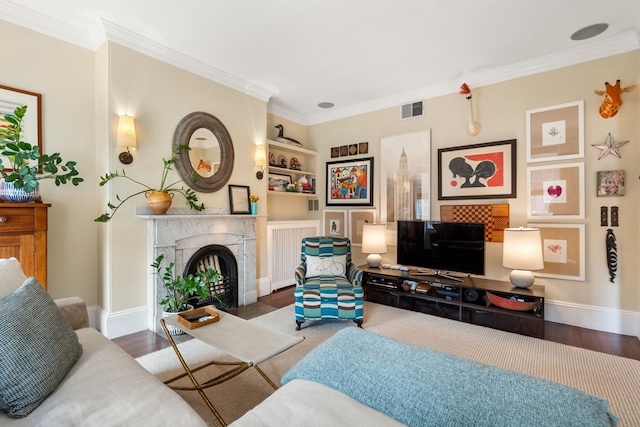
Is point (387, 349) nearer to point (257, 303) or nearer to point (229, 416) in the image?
point (229, 416)

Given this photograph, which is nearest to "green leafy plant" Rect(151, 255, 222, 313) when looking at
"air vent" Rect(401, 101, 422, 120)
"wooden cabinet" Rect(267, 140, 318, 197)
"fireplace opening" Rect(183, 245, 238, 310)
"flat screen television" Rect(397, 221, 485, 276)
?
"fireplace opening" Rect(183, 245, 238, 310)

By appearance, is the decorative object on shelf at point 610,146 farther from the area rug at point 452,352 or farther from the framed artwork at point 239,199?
the framed artwork at point 239,199

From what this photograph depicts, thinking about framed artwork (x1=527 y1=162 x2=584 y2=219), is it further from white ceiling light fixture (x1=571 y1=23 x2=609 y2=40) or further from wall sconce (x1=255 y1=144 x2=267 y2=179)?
wall sconce (x1=255 y1=144 x2=267 y2=179)

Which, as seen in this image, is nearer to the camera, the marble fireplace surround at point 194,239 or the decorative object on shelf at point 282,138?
the marble fireplace surround at point 194,239

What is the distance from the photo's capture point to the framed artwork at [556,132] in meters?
3.07

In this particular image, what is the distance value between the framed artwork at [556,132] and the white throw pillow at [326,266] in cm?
242

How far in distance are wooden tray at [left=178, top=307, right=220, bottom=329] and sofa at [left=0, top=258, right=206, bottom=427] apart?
0.52 meters

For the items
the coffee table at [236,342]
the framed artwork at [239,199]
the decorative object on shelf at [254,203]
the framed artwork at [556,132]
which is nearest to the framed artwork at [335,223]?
the decorative object on shelf at [254,203]

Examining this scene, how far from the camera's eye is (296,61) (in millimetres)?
3293

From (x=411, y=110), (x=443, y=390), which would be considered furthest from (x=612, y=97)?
(x=443, y=390)

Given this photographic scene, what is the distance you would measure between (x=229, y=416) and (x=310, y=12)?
3.01 metres

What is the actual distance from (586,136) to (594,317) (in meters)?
1.85

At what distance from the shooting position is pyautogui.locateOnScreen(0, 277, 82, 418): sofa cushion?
1.06 metres

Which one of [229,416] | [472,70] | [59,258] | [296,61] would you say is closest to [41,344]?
[229,416]
